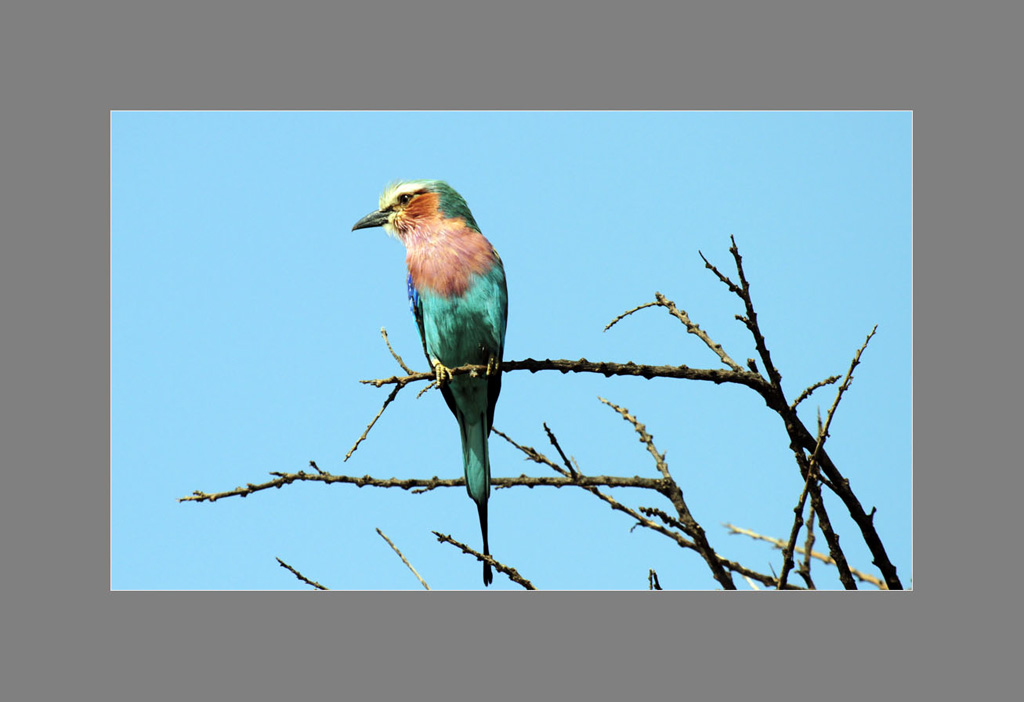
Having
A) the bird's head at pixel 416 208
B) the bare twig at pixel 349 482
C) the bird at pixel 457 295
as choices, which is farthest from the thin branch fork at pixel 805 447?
the bird's head at pixel 416 208

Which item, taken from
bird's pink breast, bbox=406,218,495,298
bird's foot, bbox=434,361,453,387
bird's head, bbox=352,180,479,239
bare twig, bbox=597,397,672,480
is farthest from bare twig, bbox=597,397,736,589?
bird's head, bbox=352,180,479,239

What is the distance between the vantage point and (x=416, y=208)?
487 centimetres

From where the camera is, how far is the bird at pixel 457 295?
14.8 ft

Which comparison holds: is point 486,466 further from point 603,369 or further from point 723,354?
point 723,354

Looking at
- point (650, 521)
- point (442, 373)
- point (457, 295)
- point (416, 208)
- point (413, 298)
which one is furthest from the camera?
point (416, 208)

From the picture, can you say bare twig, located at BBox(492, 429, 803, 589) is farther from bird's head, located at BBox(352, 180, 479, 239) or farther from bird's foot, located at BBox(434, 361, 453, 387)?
bird's head, located at BBox(352, 180, 479, 239)

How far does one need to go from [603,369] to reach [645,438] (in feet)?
1.06

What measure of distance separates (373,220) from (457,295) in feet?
2.62

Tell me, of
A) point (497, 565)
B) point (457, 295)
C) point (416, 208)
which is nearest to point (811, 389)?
point (497, 565)

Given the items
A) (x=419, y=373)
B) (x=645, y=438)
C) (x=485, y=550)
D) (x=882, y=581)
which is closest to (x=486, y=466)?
(x=485, y=550)

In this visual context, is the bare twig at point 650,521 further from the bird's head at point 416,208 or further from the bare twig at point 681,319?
the bird's head at point 416,208

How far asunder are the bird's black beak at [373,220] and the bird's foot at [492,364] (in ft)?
3.35

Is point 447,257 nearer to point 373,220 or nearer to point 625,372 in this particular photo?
point 373,220

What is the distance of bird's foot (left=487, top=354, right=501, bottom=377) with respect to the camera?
13.8 feet
